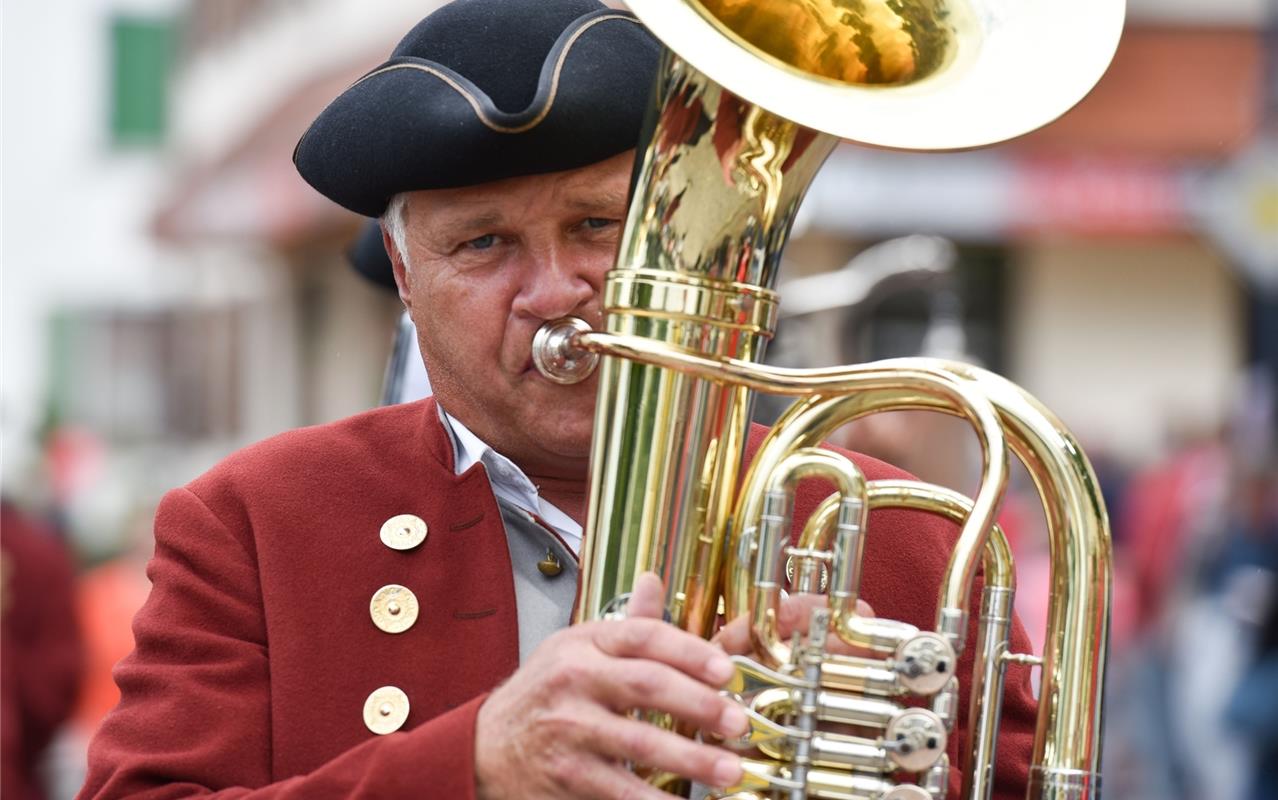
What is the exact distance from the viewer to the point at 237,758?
236cm

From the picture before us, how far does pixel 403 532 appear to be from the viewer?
253 cm

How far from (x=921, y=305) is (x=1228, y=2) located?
306 cm

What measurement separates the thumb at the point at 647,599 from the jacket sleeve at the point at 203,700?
0.24 m

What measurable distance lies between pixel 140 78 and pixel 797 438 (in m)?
26.0

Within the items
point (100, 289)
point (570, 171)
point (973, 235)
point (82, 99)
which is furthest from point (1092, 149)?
point (100, 289)

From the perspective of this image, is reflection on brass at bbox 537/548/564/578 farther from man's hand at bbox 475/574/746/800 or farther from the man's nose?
man's hand at bbox 475/574/746/800

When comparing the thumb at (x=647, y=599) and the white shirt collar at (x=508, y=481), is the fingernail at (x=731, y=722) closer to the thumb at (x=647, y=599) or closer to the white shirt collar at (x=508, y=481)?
the thumb at (x=647, y=599)

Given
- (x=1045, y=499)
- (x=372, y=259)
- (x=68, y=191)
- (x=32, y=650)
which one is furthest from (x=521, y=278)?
(x=68, y=191)

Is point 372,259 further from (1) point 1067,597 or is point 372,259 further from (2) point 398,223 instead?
(1) point 1067,597

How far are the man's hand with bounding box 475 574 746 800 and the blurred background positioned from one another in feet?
7.24

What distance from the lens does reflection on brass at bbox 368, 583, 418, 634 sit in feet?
8.00

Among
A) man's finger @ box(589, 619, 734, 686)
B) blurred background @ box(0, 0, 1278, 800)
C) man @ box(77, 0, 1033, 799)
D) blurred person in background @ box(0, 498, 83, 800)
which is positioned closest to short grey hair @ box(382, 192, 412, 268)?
man @ box(77, 0, 1033, 799)

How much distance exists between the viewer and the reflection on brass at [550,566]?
2539mm

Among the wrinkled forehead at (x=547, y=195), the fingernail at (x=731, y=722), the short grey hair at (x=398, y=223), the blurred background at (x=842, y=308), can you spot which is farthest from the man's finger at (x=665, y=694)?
the blurred background at (x=842, y=308)
